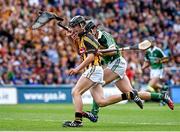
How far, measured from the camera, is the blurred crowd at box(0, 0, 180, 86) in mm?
31469

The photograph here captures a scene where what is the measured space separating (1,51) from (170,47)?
29.0ft

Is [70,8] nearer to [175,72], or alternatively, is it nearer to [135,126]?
[175,72]

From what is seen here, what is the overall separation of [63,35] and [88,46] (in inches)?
703

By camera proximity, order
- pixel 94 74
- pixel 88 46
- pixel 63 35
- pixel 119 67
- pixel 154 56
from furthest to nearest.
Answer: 1. pixel 63 35
2. pixel 154 56
3. pixel 119 67
4. pixel 94 74
5. pixel 88 46

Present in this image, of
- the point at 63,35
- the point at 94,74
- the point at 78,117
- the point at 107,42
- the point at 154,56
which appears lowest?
the point at 78,117

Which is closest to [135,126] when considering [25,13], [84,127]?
[84,127]

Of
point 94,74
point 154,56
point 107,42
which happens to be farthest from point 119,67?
point 154,56

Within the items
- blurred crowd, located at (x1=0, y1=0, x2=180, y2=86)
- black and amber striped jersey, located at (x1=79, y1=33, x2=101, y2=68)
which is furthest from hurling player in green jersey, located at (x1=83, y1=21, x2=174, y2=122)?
blurred crowd, located at (x1=0, y1=0, x2=180, y2=86)

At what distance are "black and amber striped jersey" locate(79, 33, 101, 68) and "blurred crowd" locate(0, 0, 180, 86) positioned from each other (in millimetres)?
15488

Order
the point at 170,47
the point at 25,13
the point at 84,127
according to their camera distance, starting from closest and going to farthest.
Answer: the point at 84,127 → the point at 25,13 → the point at 170,47

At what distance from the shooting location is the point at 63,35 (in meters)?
32.8

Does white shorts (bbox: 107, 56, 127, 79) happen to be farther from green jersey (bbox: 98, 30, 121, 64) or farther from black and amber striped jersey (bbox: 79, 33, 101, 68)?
black and amber striped jersey (bbox: 79, 33, 101, 68)

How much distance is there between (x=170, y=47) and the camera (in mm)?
35594

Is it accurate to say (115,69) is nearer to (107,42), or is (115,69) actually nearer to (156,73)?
(107,42)
